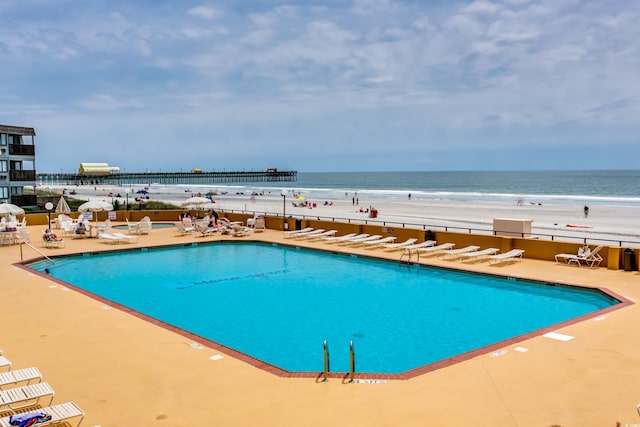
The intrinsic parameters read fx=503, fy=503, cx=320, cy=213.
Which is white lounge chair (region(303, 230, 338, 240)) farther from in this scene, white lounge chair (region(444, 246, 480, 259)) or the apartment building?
the apartment building

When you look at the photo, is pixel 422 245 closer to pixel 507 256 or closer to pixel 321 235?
pixel 507 256

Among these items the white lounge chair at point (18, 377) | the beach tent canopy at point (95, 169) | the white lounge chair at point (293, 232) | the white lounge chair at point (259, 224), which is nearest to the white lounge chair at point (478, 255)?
the white lounge chair at point (293, 232)

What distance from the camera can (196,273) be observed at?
1560 centimetres

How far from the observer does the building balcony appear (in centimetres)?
3550

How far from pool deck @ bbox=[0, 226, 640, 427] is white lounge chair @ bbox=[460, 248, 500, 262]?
6576 millimetres

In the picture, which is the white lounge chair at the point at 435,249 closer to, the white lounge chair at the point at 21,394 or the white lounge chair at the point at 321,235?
the white lounge chair at the point at 321,235

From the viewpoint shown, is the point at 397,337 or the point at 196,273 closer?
the point at 397,337

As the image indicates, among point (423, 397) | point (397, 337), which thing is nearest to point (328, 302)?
point (397, 337)

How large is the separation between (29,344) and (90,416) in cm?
333

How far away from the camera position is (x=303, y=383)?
6684mm

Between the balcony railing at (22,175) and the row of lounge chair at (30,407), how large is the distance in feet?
113

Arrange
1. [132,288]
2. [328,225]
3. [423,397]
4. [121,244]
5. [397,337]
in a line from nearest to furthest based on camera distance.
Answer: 1. [423,397]
2. [397,337]
3. [132,288]
4. [121,244]
5. [328,225]

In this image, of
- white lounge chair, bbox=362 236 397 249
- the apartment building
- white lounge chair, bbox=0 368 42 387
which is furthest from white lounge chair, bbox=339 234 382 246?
the apartment building

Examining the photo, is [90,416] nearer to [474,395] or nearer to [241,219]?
[474,395]
